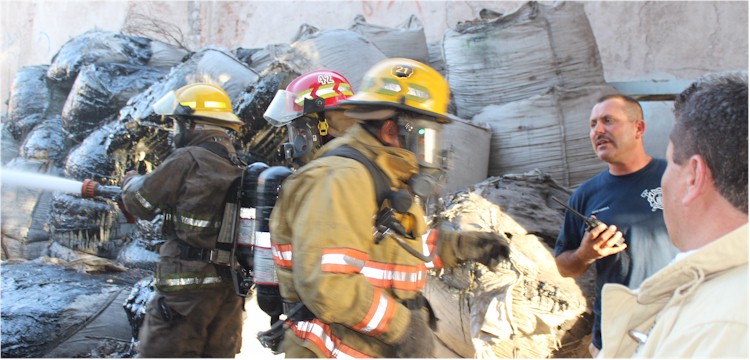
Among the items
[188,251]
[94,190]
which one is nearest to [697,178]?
[188,251]

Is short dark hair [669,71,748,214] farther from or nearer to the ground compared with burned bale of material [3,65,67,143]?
nearer to the ground

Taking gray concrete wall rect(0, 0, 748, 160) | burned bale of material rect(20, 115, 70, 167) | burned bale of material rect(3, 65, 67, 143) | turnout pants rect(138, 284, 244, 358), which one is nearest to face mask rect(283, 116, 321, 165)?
turnout pants rect(138, 284, 244, 358)

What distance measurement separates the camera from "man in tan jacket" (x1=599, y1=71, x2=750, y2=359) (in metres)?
0.87

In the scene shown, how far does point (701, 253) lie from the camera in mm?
944

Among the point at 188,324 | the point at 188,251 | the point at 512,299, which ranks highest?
the point at 188,251

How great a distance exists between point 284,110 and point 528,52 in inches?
67.7

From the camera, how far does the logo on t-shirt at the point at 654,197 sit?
7.36ft

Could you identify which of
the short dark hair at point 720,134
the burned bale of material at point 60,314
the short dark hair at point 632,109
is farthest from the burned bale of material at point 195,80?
the short dark hair at point 720,134

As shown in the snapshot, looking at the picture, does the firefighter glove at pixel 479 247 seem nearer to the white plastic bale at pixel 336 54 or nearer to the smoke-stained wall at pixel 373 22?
the white plastic bale at pixel 336 54

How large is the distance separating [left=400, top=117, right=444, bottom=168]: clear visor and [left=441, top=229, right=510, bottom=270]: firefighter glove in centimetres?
29

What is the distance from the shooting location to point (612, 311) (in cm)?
107

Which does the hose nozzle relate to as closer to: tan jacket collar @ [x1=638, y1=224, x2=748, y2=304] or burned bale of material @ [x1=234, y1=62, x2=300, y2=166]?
burned bale of material @ [x1=234, y1=62, x2=300, y2=166]

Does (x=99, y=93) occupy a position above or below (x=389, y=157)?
above

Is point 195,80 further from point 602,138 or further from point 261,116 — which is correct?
point 602,138
